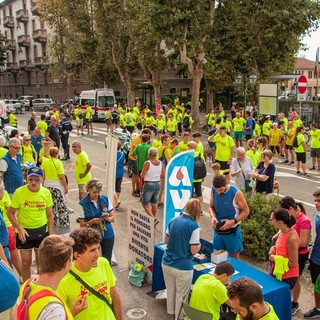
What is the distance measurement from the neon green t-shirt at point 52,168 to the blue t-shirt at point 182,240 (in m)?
3.90

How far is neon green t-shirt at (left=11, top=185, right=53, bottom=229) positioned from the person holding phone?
59 cm

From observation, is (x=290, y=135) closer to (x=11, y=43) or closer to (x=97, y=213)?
(x=97, y=213)

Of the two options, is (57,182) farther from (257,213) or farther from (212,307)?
(212,307)

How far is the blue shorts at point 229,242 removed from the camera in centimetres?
598

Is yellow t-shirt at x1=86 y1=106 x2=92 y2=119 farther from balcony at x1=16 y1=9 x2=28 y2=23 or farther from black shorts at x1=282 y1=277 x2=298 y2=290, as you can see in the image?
balcony at x1=16 y1=9 x2=28 y2=23

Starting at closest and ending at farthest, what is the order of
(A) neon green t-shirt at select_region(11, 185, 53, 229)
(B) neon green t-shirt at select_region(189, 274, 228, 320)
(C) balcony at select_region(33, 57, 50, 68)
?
(B) neon green t-shirt at select_region(189, 274, 228, 320)
(A) neon green t-shirt at select_region(11, 185, 53, 229)
(C) balcony at select_region(33, 57, 50, 68)

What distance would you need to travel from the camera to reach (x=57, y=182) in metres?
8.28

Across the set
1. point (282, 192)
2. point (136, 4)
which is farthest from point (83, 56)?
point (282, 192)

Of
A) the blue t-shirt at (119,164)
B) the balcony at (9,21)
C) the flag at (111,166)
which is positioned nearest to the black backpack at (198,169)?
the blue t-shirt at (119,164)

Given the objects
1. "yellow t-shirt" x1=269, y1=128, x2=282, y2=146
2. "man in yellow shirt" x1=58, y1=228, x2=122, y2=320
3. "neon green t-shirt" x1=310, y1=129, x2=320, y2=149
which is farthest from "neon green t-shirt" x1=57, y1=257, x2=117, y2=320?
"yellow t-shirt" x1=269, y1=128, x2=282, y2=146

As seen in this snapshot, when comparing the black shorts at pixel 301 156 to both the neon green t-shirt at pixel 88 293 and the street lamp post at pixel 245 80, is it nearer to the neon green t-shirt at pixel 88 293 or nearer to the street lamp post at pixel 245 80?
the neon green t-shirt at pixel 88 293

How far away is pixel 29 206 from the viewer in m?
5.69

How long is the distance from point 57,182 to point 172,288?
159 inches

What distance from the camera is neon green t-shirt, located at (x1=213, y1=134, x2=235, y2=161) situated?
11.1 metres
